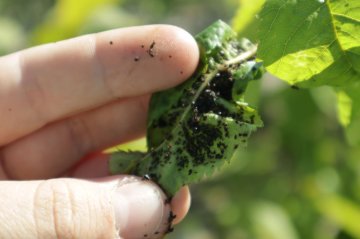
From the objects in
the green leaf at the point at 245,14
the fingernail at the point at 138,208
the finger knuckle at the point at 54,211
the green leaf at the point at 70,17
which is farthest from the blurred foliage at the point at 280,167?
the finger knuckle at the point at 54,211

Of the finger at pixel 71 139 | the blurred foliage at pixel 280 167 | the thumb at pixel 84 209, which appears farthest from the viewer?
the blurred foliage at pixel 280 167

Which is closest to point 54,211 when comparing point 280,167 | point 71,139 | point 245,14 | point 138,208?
point 138,208

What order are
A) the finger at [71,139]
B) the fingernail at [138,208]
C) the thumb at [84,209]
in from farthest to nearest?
the finger at [71,139] < the fingernail at [138,208] < the thumb at [84,209]

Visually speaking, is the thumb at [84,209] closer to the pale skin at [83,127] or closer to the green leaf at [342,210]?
the pale skin at [83,127]

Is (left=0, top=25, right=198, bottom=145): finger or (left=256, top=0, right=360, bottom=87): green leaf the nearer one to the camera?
(left=256, top=0, right=360, bottom=87): green leaf

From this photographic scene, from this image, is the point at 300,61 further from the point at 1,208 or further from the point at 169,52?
the point at 1,208

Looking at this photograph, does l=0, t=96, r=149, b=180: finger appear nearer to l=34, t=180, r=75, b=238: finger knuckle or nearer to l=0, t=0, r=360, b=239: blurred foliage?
l=34, t=180, r=75, b=238: finger knuckle

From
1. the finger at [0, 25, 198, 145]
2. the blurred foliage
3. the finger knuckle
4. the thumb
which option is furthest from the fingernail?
the blurred foliage

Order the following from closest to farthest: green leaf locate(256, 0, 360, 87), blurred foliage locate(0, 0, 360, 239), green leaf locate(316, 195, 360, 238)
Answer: green leaf locate(256, 0, 360, 87) < green leaf locate(316, 195, 360, 238) < blurred foliage locate(0, 0, 360, 239)
